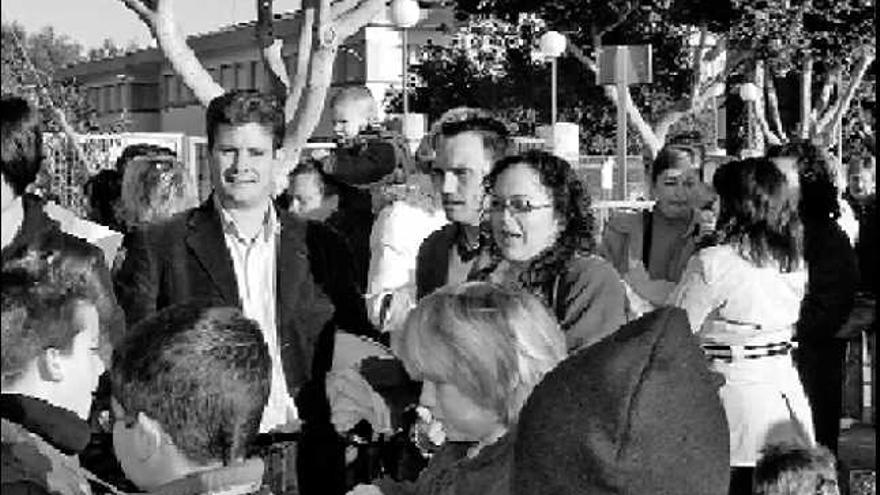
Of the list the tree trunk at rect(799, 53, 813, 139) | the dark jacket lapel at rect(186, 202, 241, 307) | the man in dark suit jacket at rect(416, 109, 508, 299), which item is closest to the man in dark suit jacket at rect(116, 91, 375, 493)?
the dark jacket lapel at rect(186, 202, 241, 307)

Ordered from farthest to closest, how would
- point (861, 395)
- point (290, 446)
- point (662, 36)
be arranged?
point (662, 36)
point (861, 395)
point (290, 446)

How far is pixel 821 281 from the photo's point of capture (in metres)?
6.45

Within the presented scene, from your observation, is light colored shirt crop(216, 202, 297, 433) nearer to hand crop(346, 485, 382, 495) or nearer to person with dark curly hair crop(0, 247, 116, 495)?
hand crop(346, 485, 382, 495)

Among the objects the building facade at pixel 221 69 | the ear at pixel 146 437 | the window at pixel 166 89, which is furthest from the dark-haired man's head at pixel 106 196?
the window at pixel 166 89

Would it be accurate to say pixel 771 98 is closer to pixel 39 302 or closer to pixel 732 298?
pixel 732 298

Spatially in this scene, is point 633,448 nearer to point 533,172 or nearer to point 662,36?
point 533,172

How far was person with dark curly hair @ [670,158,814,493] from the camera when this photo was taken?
5457mm

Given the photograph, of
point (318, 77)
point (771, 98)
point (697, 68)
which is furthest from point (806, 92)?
point (771, 98)

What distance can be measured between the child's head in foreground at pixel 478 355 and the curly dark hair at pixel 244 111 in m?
1.27

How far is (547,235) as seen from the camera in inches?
178

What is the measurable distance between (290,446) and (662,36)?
35.9 meters

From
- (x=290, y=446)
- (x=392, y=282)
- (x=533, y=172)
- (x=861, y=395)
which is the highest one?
(x=533, y=172)

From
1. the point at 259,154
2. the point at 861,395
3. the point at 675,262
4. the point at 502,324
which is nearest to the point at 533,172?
the point at 259,154

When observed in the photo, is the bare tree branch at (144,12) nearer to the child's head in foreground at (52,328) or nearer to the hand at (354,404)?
the hand at (354,404)
